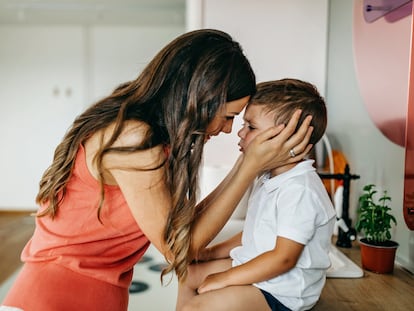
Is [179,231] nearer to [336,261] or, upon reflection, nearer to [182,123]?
[182,123]

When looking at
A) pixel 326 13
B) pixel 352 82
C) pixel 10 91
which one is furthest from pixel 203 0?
pixel 10 91

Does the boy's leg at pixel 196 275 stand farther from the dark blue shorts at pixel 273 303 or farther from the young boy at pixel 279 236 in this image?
the dark blue shorts at pixel 273 303

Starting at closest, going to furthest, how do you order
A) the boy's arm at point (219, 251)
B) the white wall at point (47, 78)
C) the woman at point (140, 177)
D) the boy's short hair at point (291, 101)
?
1. the woman at point (140, 177)
2. the boy's short hair at point (291, 101)
3. the boy's arm at point (219, 251)
4. the white wall at point (47, 78)

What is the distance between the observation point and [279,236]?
826 millimetres

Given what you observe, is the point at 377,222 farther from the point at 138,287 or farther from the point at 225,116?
the point at 138,287

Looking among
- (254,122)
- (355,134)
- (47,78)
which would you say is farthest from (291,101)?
(47,78)

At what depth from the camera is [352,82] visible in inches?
63.6

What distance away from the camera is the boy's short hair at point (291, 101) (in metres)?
0.91

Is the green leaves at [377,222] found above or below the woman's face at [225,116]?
below

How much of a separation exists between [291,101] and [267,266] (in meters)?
0.34

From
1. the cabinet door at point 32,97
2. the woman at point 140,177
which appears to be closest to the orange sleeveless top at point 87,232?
the woman at point 140,177

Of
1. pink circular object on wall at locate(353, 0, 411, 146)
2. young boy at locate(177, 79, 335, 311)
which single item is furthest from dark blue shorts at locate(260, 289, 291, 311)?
pink circular object on wall at locate(353, 0, 411, 146)

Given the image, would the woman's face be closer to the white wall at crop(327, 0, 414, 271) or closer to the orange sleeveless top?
the orange sleeveless top

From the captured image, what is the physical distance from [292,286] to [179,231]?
0.25 meters
